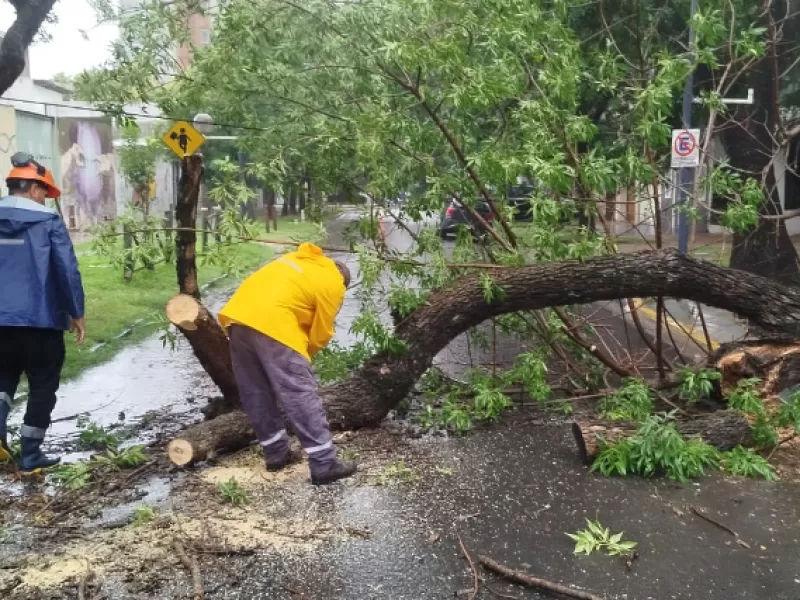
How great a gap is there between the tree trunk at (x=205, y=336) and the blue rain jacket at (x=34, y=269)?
0.60 m

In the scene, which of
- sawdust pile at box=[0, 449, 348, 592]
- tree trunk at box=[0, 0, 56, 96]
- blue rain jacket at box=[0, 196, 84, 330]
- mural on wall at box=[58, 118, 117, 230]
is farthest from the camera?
mural on wall at box=[58, 118, 117, 230]

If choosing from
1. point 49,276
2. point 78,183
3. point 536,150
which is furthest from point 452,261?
point 78,183

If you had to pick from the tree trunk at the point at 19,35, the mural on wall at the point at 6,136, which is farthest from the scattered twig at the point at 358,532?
the mural on wall at the point at 6,136

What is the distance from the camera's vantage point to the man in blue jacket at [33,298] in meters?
4.95

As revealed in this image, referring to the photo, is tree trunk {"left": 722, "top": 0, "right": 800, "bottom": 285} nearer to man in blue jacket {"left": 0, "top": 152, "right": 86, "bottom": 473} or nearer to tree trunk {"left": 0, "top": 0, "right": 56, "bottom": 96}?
man in blue jacket {"left": 0, "top": 152, "right": 86, "bottom": 473}

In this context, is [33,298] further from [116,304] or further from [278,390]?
[116,304]

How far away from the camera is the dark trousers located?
5059mm

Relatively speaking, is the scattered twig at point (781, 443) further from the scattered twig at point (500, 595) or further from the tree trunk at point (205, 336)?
the tree trunk at point (205, 336)

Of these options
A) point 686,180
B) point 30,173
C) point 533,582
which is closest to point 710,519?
point 533,582

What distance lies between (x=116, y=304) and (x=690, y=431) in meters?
9.65

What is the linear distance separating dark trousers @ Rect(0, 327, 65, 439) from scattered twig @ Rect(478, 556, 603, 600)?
2.89 metres

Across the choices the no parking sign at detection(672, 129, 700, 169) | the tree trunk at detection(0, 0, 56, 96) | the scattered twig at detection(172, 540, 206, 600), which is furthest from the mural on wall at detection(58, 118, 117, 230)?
the scattered twig at detection(172, 540, 206, 600)

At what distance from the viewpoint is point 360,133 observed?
597 centimetres

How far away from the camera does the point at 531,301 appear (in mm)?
5676
